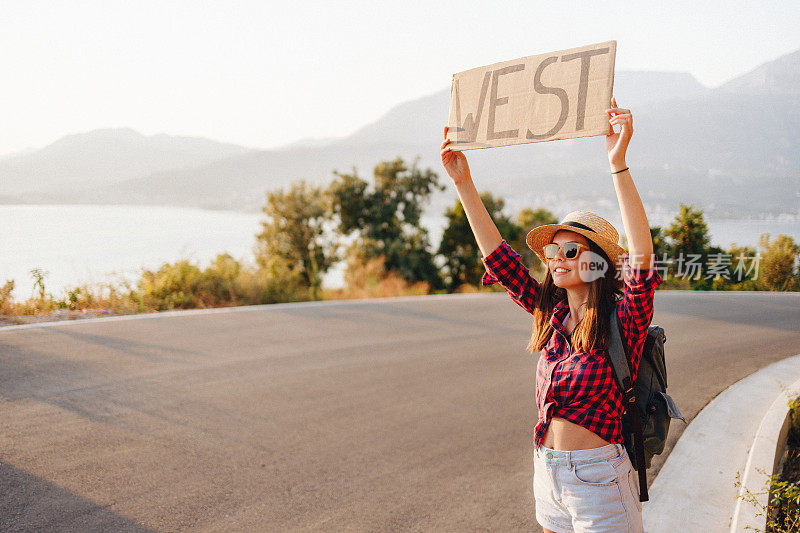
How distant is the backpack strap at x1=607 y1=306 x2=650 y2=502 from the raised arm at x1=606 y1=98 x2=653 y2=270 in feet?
0.90

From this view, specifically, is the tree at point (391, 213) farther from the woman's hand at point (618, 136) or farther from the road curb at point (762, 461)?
the woman's hand at point (618, 136)

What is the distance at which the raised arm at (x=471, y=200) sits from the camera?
7.95ft

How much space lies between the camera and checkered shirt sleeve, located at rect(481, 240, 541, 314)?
238cm

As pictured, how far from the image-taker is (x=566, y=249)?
2.07 m

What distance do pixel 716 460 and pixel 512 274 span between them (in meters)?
3.44

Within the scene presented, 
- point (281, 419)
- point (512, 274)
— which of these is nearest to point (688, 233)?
point (281, 419)

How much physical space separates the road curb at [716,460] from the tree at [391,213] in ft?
40.6

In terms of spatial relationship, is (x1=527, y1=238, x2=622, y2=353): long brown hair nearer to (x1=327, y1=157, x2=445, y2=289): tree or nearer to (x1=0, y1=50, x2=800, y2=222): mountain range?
(x1=0, y1=50, x2=800, y2=222): mountain range

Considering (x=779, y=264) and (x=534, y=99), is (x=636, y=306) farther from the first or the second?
(x=779, y=264)

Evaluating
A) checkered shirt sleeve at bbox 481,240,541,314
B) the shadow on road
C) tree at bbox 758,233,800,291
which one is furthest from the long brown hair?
tree at bbox 758,233,800,291

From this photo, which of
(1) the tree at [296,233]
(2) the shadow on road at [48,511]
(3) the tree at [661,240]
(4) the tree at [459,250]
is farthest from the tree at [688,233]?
(2) the shadow on road at [48,511]

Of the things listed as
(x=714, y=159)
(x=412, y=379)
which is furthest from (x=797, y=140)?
(x=714, y=159)

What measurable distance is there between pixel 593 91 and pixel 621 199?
0.43 m

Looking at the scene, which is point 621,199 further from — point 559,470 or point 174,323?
point 174,323
